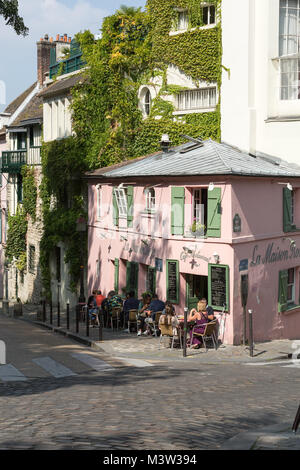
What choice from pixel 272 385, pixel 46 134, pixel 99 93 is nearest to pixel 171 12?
pixel 99 93

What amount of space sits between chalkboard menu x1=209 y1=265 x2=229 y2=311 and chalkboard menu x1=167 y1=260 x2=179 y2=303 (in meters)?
1.60

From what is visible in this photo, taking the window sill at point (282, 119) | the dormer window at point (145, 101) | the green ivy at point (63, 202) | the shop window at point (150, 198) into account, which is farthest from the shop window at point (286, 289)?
the dormer window at point (145, 101)

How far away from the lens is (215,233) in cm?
1905

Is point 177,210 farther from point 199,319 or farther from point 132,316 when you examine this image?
point 199,319

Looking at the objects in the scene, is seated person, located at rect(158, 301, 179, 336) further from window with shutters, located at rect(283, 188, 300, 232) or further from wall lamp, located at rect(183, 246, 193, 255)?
window with shutters, located at rect(283, 188, 300, 232)

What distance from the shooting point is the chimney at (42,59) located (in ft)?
124

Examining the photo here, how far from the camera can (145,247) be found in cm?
2239

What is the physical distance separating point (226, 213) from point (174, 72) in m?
9.89

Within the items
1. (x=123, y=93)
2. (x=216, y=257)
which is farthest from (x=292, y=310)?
(x=123, y=93)

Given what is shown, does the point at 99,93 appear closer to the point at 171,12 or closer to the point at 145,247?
the point at 171,12

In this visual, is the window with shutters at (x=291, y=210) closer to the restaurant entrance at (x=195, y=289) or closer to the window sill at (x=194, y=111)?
the restaurant entrance at (x=195, y=289)

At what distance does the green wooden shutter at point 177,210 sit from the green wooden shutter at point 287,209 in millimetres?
3361

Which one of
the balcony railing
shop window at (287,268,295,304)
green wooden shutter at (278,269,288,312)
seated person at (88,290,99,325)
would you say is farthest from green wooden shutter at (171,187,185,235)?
the balcony railing

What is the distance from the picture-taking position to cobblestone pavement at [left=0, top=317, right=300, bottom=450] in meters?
7.77
